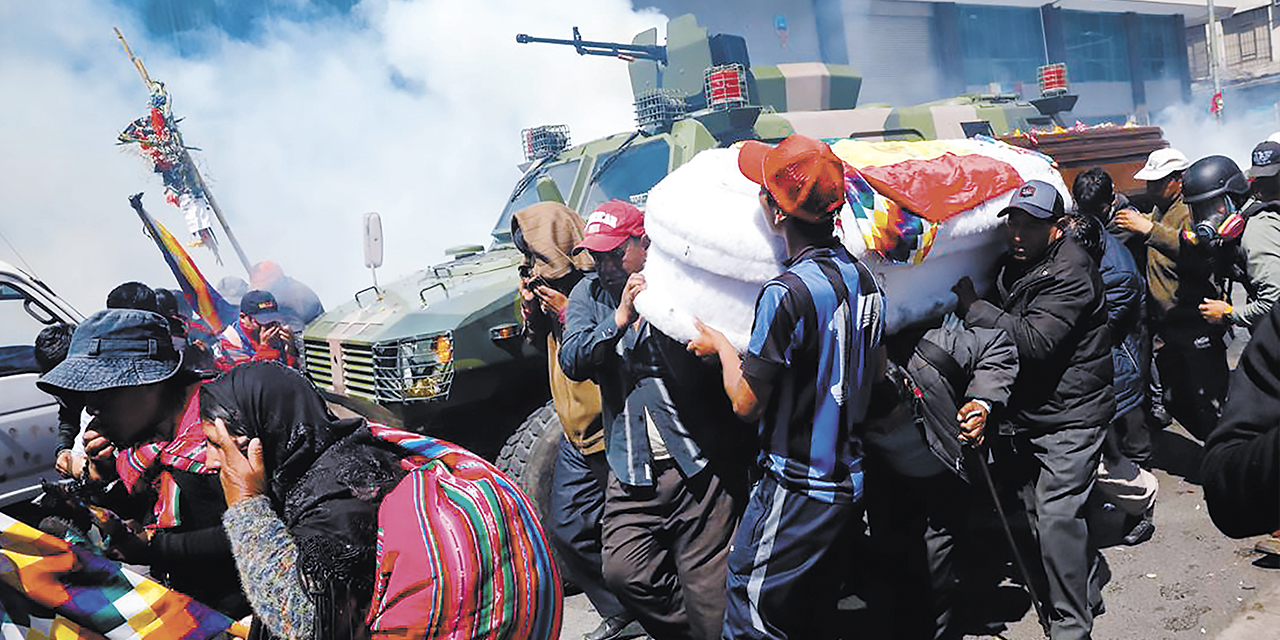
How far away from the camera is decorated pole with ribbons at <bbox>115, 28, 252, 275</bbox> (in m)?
12.0

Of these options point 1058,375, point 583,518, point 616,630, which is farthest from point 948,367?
point 616,630

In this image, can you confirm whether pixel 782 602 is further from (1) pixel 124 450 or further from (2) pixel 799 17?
(2) pixel 799 17

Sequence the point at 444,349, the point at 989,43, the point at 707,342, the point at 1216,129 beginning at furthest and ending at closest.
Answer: the point at 989,43
the point at 1216,129
the point at 444,349
the point at 707,342

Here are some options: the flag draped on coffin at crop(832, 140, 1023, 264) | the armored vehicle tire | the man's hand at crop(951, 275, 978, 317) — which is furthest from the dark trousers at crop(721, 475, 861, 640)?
the armored vehicle tire

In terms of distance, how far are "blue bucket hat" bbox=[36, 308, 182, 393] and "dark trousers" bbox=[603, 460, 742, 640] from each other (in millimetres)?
1596

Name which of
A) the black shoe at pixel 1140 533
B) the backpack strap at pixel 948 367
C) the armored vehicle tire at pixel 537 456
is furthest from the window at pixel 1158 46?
the backpack strap at pixel 948 367

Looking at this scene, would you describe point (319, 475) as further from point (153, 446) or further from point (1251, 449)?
point (1251, 449)

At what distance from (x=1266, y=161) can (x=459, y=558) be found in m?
5.20

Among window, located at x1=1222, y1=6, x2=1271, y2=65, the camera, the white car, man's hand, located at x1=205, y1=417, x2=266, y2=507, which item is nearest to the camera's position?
man's hand, located at x1=205, y1=417, x2=266, y2=507

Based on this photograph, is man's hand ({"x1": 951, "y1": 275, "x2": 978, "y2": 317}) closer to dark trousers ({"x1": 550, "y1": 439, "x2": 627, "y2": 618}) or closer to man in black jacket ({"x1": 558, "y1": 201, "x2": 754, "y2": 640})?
man in black jacket ({"x1": 558, "y1": 201, "x2": 754, "y2": 640})

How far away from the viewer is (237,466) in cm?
186

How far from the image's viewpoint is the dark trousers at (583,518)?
149 inches

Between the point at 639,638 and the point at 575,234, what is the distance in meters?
1.84

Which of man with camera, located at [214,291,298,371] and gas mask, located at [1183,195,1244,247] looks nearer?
gas mask, located at [1183,195,1244,247]
